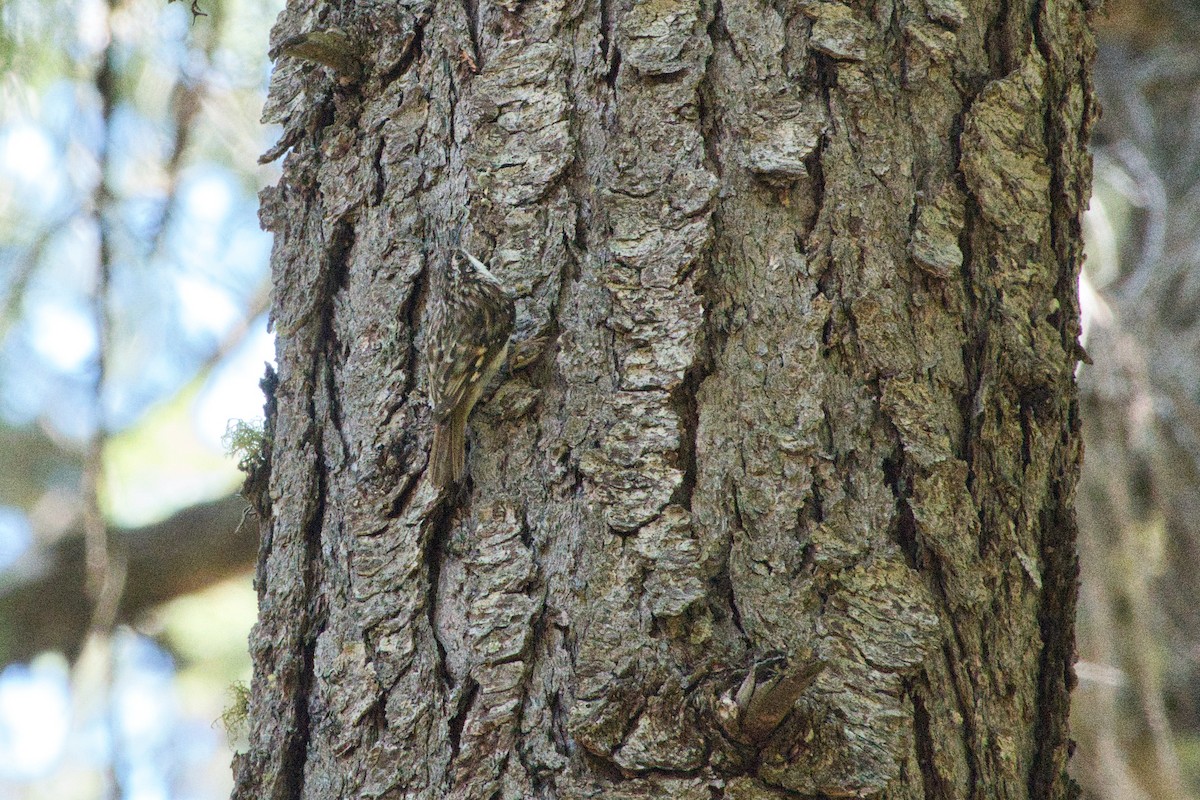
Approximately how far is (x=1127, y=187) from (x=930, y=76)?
3.86 metres

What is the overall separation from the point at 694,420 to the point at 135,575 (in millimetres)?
2959

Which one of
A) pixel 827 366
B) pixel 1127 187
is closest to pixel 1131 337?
pixel 1127 187

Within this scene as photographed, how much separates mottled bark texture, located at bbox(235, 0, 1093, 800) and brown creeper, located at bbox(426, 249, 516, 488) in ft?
0.08

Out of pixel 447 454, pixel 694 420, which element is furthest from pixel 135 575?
pixel 694 420

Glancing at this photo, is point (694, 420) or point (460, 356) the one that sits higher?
point (460, 356)

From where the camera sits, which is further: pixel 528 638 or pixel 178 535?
pixel 178 535

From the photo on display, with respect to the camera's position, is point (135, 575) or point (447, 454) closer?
point (447, 454)

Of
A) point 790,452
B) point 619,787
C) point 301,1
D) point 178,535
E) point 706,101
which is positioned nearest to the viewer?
point 619,787

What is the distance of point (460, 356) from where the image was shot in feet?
4.98

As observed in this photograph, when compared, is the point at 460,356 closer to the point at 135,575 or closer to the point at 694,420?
the point at 694,420

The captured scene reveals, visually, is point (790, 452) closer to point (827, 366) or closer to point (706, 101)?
point (827, 366)

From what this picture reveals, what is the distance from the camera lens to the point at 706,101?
154 centimetres

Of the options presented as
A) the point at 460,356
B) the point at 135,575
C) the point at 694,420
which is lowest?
the point at 694,420

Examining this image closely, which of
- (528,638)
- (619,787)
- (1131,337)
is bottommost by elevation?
(619,787)
